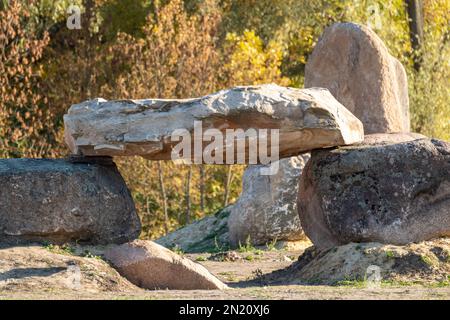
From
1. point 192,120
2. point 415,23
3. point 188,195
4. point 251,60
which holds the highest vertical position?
point 415,23

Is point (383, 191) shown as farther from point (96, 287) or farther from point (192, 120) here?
point (96, 287)

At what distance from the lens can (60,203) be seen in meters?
12.5

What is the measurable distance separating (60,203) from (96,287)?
1204mm

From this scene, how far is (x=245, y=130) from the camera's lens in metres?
12.5

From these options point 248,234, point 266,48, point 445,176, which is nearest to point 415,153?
point 445,176

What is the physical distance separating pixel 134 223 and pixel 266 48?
41.8 feet

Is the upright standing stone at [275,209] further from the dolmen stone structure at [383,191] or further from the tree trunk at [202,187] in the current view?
the tree trunk at [202,187]

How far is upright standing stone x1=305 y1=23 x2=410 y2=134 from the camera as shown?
16.1m

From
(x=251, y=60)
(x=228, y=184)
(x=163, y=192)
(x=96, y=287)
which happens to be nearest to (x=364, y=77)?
(x=96, y=287)

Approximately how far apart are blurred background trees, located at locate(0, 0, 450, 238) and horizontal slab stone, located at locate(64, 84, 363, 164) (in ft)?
24.3

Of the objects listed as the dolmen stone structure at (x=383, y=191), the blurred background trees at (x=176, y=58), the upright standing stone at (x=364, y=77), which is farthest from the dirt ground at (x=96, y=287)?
the blurred background trees at (x=176, y=58)

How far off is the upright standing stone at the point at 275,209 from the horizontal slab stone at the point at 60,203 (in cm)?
459

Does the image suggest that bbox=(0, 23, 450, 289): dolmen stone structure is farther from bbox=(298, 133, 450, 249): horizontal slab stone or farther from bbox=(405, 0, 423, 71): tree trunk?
bbox=(405, 0, 423, 71): tree trunk

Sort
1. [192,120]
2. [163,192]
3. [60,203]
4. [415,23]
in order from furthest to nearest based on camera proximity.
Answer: [415,23] → [163,192] → [60,203] → [192,120]
